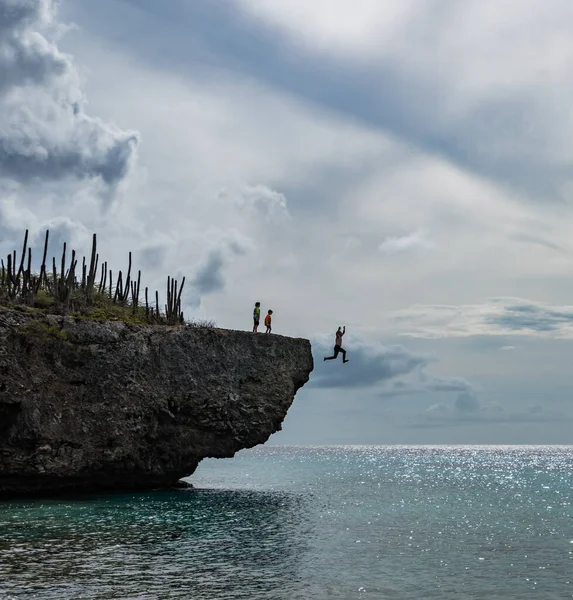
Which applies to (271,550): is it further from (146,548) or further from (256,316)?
(256,316)

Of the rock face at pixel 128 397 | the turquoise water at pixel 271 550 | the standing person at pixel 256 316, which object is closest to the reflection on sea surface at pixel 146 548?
the turquoise water at pixel 271 550

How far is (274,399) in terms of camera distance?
35.8m

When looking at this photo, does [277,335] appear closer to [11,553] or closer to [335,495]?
[335,495]

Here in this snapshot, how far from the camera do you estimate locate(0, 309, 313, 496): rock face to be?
30281mm

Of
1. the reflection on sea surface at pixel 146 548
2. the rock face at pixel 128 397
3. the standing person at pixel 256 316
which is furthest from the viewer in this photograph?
the standing person at pixel 256 316

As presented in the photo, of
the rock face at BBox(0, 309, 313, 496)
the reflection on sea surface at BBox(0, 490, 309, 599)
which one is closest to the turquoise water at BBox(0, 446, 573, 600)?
the reflection on sea surface at BBox(0, 490, 309, 599)

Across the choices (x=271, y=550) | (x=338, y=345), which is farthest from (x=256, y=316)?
(x=271, y=550)

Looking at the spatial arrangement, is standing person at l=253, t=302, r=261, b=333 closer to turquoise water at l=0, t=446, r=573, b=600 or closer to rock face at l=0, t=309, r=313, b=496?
rock face at l=0, t=309, r=313, b=496

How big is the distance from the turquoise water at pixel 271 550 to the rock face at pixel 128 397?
1.64 metres

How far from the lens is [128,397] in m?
32.4

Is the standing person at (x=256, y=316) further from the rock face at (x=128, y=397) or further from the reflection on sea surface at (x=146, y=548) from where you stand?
the reflection on sea surface at (x=146, y=548)

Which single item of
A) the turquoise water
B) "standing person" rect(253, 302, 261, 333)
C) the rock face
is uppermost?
"standing person" rect(253, 302, 261, 333)

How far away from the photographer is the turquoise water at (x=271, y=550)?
15477 millimetres

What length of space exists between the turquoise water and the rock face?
5.39 ft
